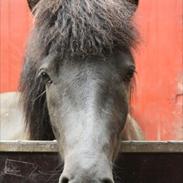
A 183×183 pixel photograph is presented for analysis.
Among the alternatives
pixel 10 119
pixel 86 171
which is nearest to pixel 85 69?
pixel 86 171

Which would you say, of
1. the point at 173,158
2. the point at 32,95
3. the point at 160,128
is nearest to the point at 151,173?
the point at 173,158

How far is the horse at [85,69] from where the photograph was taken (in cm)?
217

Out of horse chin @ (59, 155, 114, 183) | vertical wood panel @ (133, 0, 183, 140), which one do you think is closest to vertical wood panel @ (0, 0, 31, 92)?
vertical wood panel @ (133, 0, 183, 140)

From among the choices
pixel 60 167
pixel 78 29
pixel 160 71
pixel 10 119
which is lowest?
pixel 10 119

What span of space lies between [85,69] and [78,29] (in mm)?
185

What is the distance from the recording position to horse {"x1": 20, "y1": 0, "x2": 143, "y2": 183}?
2166 millimetres

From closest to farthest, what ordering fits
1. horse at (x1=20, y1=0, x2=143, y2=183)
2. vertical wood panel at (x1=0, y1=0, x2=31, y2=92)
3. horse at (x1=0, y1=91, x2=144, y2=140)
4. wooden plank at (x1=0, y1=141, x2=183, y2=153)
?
horse at (x1=20, y1=0, x2=143, y2=183), wooden plank at (x1=0, y1=141, x2=183, y2=153), horse at (x1=0, y1=91, x2=144, y2=140), vertical wood panel at (x1=0, y1=0, x2=31, y2=92)

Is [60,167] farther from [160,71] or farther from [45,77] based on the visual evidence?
[160,71]

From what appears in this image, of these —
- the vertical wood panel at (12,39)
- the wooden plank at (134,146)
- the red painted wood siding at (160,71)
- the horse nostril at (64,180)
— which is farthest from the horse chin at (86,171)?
the vertical wood panel at (12,39)

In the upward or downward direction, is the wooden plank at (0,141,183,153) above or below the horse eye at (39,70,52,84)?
below

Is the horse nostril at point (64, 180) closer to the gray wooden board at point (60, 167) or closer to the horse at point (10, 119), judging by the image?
the gray wooden board at point (60, 167)

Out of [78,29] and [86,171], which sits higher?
[78,29]

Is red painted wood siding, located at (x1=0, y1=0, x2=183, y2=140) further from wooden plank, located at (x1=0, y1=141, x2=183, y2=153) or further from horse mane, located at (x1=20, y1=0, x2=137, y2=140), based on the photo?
wooden plank, located at (x1=0, y1=141, x2=183, y2=153)

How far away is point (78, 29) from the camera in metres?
2.41
